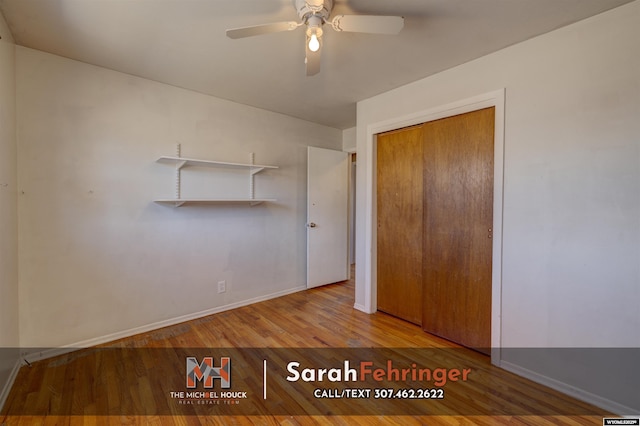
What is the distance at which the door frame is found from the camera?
80.1 inches

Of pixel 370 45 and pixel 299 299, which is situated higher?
pixel 370 45

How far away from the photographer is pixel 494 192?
6.77 ft

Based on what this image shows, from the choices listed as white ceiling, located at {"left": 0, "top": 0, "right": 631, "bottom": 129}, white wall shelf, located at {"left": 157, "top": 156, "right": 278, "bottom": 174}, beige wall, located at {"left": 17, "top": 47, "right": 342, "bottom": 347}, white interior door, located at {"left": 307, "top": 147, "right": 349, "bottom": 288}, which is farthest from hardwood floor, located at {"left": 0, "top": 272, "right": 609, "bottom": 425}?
white ceiling, located at {"left": 0, "top": 0, "right": 631, "bottom": 129}

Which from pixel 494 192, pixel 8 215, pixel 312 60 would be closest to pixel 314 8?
pixel 312 60

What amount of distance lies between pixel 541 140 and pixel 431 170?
0.83m

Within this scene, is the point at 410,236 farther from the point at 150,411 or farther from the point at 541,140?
the point at 150,411

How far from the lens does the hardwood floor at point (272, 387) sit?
1550 mm

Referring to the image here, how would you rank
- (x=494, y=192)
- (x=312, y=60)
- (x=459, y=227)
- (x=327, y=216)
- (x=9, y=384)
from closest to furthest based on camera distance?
(x=312, y=60) < (x=9, y=384) < (x=494, y=192) < (x=459, y=227) < (x=327, y=216)

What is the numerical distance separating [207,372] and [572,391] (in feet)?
8.14

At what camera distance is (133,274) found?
2.50 meters

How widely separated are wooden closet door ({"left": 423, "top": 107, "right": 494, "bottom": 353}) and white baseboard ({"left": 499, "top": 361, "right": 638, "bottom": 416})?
234 millimetres

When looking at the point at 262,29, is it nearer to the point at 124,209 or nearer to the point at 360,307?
the point at 124,209

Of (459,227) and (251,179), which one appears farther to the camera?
(251,179)

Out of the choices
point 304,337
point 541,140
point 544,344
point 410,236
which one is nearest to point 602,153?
point 541,140
